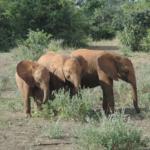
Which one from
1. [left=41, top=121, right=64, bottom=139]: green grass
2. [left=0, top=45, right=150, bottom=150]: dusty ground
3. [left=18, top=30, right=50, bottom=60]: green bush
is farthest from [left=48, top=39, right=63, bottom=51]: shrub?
[left=41, top=121, right=64, bottom=139]: green grass

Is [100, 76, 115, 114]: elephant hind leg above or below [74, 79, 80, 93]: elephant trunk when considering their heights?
below

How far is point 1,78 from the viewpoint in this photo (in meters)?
13.8

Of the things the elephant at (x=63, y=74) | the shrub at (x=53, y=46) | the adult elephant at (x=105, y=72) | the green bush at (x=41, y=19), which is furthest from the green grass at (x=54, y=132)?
the green bush at (x=41, y=19)

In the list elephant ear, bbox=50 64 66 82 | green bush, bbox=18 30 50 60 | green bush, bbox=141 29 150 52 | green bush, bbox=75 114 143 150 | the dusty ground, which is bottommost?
green bush, bbox=141 29 150 52

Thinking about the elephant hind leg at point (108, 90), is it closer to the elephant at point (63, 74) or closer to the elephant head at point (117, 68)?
the elephant head at point (117, 68)

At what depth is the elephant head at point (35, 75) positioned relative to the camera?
9.51 metres

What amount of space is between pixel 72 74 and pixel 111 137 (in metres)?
2.81

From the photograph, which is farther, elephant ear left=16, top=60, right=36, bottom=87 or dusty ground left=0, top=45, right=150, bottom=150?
elephant ear left=16, top=60, right=36, bottom=87

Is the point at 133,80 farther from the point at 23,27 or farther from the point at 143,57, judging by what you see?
the point at 23,27

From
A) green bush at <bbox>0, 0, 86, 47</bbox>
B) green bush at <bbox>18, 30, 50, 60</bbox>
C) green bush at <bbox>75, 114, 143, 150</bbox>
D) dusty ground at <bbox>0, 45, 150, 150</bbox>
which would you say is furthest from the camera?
green bush at <bbox>0, 0, 86, 47</bbox>

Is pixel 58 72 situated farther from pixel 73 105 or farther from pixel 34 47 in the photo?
pixel 34 47

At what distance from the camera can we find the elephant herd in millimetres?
9648

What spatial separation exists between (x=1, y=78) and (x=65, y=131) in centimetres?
567

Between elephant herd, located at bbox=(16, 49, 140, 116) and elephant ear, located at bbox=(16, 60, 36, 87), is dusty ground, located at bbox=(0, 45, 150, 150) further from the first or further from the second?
elephant ear, located at bbox=(16, 60, 36, 87)
